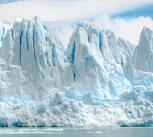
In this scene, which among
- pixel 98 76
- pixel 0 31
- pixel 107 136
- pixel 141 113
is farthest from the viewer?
pixel 0 31

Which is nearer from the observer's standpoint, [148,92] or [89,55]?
[148,92]

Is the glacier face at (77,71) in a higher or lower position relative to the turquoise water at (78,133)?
higher

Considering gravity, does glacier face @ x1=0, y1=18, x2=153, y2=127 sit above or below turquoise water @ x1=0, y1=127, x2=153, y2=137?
above

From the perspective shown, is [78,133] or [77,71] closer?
[78,133]

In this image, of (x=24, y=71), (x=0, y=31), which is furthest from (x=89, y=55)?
(x=0, y=31)

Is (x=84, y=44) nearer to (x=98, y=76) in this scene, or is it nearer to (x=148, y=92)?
(x=98, y=76)

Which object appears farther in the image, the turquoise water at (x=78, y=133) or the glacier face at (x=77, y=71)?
the glacier face at (x=77, y=71)

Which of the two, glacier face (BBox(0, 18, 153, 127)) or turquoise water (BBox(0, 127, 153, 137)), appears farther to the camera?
glacier face (BBox(0, 18, 153, 127))

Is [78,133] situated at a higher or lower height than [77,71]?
lower
